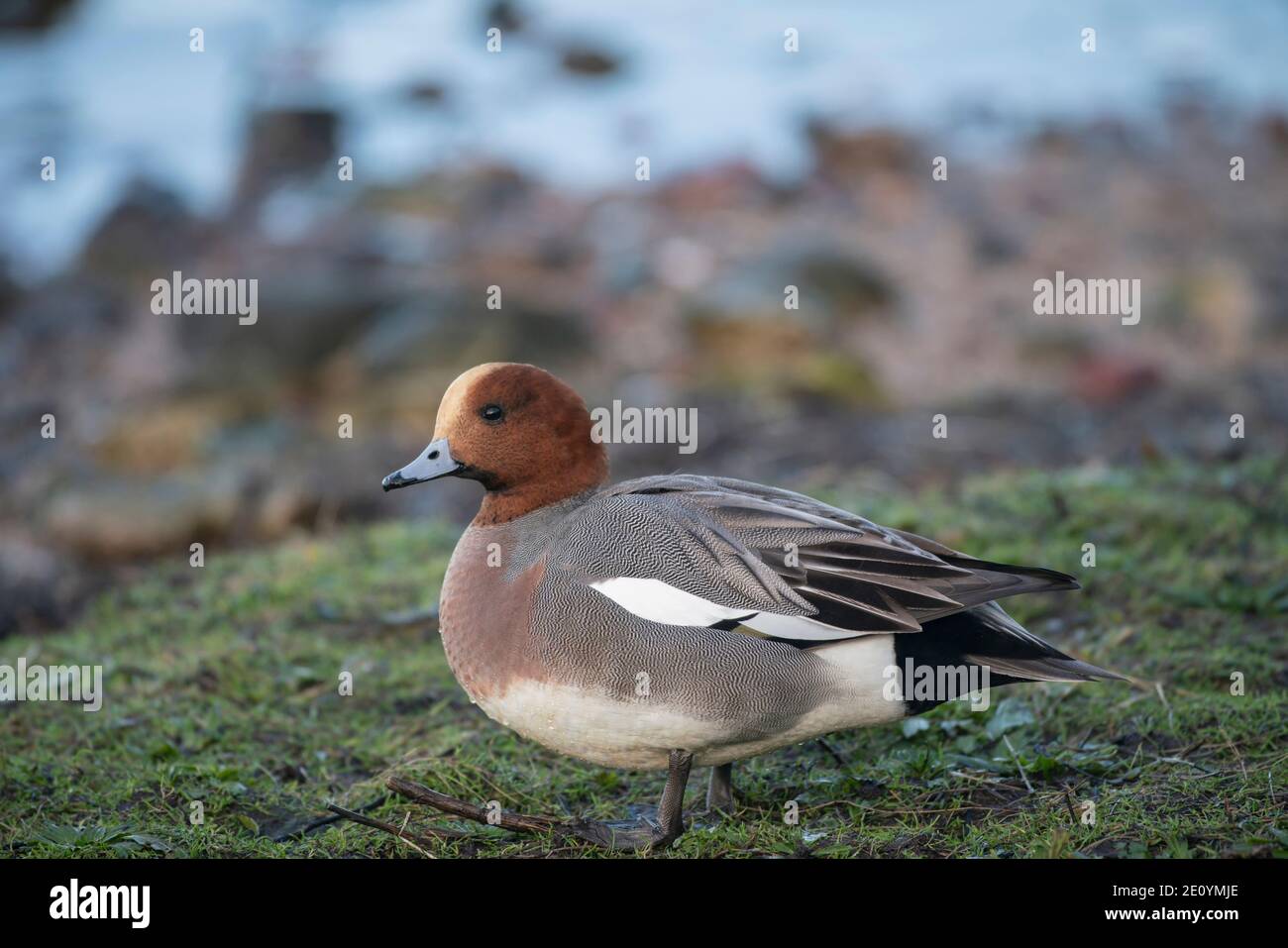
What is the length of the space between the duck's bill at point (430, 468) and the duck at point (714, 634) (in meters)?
0.30

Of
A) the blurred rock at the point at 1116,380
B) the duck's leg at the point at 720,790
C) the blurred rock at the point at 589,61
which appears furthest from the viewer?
the blurred rock at the point at 589,61

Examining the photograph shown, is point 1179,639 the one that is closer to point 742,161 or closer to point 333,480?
point 333,480

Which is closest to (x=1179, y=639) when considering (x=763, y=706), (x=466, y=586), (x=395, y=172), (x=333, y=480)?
(x=763, y=706)

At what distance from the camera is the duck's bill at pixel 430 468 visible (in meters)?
3.40

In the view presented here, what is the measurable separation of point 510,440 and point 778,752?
1.23 meters

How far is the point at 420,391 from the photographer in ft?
27.3

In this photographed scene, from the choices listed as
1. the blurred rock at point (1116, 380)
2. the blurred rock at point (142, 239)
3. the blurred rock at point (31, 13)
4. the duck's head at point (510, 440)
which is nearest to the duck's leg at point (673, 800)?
the duck's head at point (510, 440)

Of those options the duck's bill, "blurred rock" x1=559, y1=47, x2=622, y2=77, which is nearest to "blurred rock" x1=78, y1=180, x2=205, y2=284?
"blurred rock" x1=559, y1=47, x2=622, y2=77

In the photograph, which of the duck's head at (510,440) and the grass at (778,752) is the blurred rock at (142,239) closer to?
the grass at (778,752)

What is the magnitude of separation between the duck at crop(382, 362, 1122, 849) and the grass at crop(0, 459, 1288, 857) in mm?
314

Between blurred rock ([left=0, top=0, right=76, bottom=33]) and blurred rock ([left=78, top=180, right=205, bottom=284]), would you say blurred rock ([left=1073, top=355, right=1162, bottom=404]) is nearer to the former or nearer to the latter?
blurred rock ([left=78, top=180, right=205, bottom=284])

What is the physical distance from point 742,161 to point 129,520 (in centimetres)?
747

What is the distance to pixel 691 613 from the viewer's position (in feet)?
9.89

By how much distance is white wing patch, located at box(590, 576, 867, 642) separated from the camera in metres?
2.99
